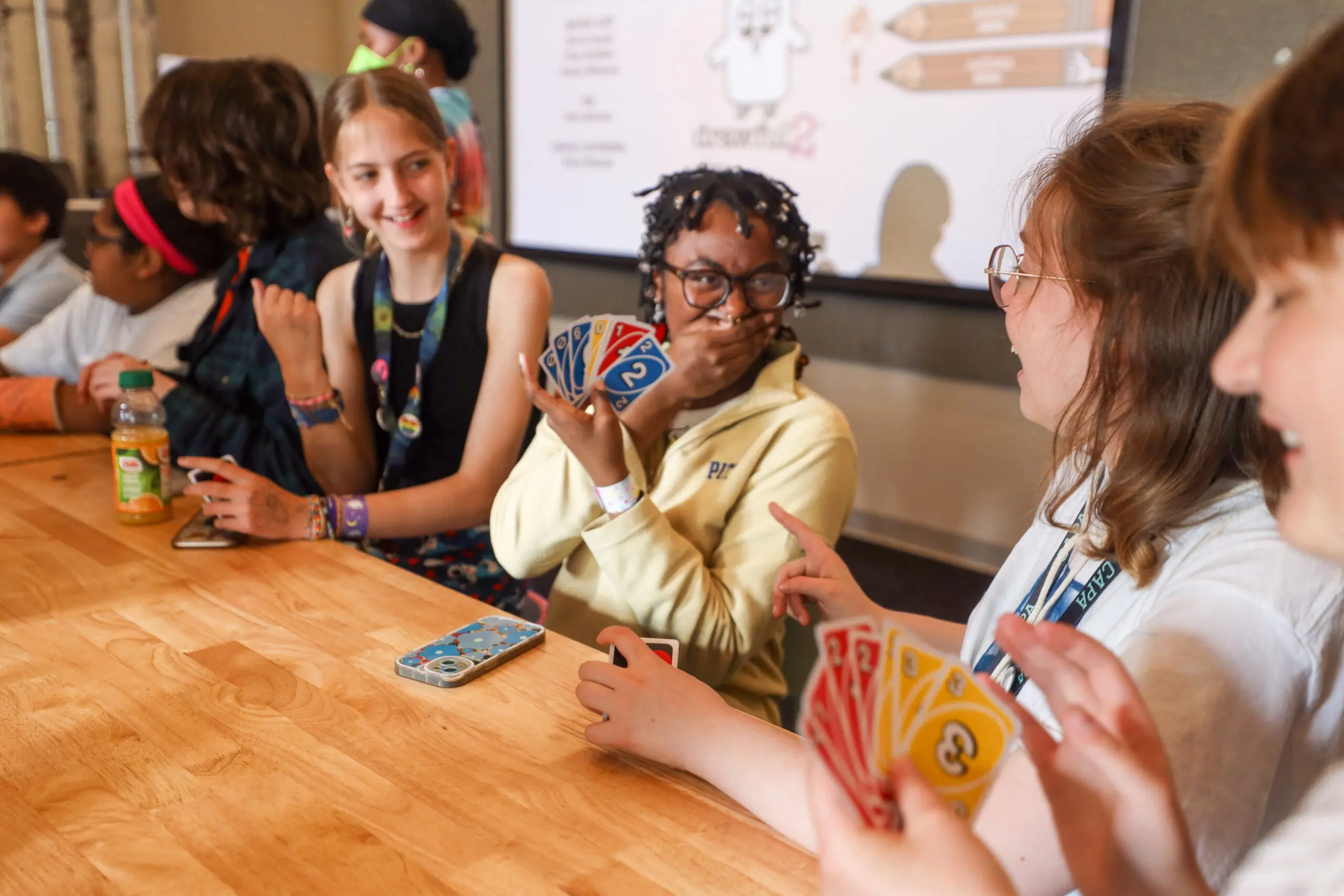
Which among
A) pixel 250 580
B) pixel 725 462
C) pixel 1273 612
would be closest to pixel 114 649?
pixel 250 580

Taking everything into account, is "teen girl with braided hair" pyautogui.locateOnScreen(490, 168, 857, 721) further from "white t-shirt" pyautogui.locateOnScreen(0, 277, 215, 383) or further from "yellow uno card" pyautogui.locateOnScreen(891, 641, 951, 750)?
"white t-shirt" pyautogui.locateOnScreen(0, 277, 215, 383)

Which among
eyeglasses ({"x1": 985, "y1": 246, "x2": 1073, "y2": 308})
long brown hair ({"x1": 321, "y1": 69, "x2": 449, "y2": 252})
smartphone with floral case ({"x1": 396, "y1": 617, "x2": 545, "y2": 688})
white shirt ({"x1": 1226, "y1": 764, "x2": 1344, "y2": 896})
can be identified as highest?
long brown hair ({"x1": 321, "y1": 69, "x2": 449, "y2": 252})

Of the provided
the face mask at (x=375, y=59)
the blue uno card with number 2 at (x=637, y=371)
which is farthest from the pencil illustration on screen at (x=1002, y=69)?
the blue uno card with number 2 at (x=637, y=371)

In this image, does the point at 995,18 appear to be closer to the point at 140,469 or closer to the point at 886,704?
the point at 140,469

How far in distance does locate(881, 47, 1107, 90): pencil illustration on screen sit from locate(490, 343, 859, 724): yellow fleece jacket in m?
1.89

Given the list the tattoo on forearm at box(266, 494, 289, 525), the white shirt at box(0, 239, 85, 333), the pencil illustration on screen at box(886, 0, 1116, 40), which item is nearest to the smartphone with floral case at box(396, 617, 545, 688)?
the tattoo on forearm at box(266, 494, 289, 525)

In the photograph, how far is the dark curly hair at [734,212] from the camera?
1.53 metres

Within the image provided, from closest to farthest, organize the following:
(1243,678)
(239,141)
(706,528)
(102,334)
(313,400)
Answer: (1243,678)
(706,528)
(313,400)
(239,141)
(102,334)

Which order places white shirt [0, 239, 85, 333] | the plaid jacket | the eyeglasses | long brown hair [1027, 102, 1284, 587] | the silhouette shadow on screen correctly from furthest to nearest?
the silhouette shadow on screen
white shirt [0, 239, 85, 333]
the plaid jacket
the eyeglasses
long brown hair [1027, 102, 1284, 587]

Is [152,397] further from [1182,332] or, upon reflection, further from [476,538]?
[1182,332]

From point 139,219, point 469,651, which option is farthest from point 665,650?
point 139,219

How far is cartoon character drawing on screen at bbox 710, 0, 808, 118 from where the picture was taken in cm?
351

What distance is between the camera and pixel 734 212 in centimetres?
152

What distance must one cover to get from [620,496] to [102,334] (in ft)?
5.54
